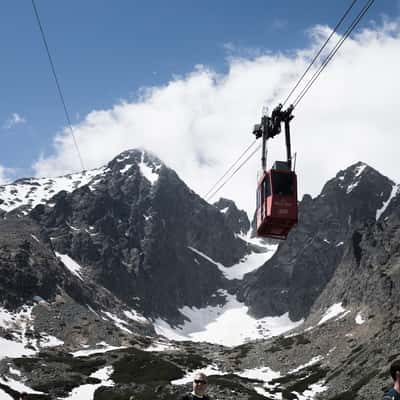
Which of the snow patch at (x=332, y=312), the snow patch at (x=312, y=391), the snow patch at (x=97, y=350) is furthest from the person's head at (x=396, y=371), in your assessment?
the snow patch at (x=332, y=312)

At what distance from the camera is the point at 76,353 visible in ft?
484

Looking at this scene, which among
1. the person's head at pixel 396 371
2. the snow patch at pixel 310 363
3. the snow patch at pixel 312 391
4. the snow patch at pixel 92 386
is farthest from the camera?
the snow patch at pixel 310 363

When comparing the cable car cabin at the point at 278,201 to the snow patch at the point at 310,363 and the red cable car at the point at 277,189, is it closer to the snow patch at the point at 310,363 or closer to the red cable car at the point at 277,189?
the red cable car at the point at 277,189

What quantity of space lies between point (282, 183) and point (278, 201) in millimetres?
1235

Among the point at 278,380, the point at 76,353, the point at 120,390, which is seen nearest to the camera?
the point at 120,390

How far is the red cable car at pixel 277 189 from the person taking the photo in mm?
30516

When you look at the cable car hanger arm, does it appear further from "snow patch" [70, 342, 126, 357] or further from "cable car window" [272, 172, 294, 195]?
"snow patch" [70, 342, 126, 357]

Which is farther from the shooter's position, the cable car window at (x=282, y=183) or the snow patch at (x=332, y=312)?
the snow patch at (x=332, y=312)

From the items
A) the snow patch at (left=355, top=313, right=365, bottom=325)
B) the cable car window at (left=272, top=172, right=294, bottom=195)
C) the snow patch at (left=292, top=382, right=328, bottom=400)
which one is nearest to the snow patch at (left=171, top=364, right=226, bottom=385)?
the snow patch at (left=292, top=382, right=328, bottom=400)

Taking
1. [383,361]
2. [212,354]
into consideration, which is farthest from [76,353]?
[383,361]

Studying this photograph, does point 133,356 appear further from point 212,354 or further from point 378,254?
point 378,254

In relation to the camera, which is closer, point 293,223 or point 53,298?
point 293,223

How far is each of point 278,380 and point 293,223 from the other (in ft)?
336

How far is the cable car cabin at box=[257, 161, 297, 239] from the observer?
3058 centimetres
